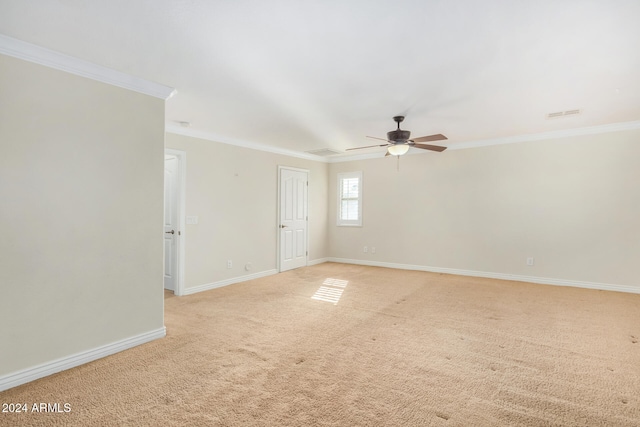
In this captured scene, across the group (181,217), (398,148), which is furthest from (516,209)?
(181,217)

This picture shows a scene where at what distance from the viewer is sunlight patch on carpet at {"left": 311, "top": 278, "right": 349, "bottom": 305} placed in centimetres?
446

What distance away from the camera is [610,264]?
15.5 feet

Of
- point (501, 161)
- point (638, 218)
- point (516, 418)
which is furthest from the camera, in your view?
point (501, 161)

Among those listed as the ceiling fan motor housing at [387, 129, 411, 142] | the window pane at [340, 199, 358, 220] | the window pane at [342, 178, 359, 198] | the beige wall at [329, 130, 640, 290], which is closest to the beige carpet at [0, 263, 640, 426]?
the beige wall at [329, 130, 640, 290]

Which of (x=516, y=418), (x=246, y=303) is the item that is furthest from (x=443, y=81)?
(x=246, y=303)

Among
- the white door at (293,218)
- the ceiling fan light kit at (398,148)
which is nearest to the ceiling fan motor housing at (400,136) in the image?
the ceiling fan light kit at (398,148)

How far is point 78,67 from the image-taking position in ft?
8.34

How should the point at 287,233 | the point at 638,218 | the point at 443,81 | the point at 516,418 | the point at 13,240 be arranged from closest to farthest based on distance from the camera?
the point at 516,418, the point at 13,240, the point at 443,81, the point at 638,218, the point at 287,233

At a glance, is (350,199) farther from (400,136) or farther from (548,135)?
(548,135)

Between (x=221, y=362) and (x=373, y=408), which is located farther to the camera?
(x=221, y=362)

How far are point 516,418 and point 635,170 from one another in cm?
474

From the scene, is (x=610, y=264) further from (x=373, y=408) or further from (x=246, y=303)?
(x=246, y=303)

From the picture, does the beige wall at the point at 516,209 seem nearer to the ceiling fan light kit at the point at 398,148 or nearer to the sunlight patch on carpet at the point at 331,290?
the sunlight patch on carpet at the point at 331,290

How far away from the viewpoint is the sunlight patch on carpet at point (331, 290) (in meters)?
4.46
